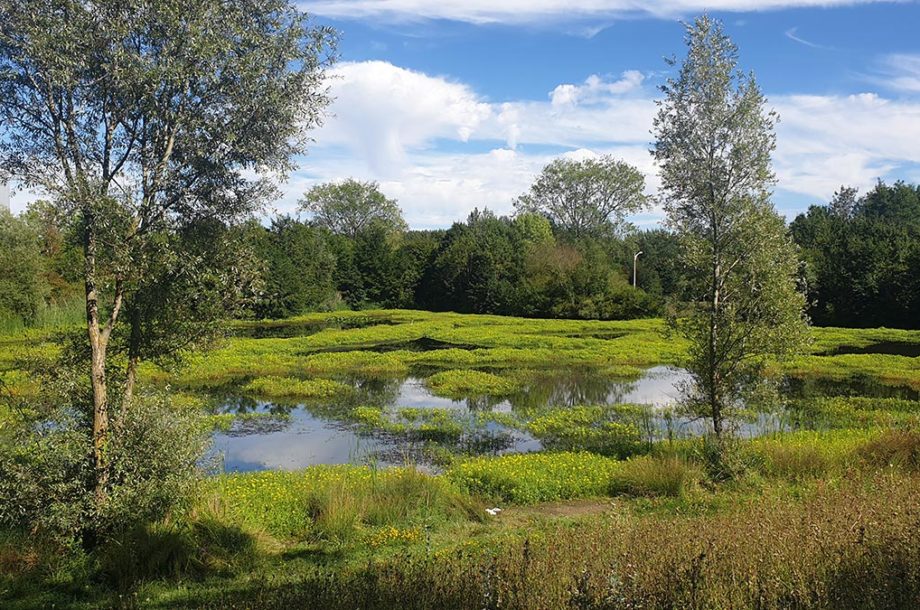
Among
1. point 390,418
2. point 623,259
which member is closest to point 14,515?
point 390,418

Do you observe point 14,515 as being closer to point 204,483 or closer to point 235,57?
point 204,483

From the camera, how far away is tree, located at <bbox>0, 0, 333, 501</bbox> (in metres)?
9.62

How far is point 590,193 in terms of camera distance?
11231 centimetres

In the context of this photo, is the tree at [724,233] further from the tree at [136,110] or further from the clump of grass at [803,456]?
the tree at [136,110]

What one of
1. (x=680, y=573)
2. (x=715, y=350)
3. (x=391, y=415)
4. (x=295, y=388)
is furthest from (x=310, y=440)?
(x=680, y=573)

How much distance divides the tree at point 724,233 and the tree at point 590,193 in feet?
308

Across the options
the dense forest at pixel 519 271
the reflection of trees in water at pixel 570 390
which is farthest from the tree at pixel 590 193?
the reflection of trees in water at pixel 570 390

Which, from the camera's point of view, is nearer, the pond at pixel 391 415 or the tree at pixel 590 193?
the pond at pixel 391 415

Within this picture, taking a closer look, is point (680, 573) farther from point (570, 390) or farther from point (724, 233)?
point (570, 390)

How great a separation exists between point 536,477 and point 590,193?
103 m

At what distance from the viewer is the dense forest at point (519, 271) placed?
1962 inches

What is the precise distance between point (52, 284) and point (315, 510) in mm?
49277

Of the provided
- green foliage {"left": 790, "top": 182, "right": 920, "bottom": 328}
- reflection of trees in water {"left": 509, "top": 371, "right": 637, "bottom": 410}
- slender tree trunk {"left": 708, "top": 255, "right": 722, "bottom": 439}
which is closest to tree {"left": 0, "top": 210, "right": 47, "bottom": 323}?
reflection of trees in water {"left": 509, "top": 371, "right": 637, "bottom": 410}

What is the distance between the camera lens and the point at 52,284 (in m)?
51.4
